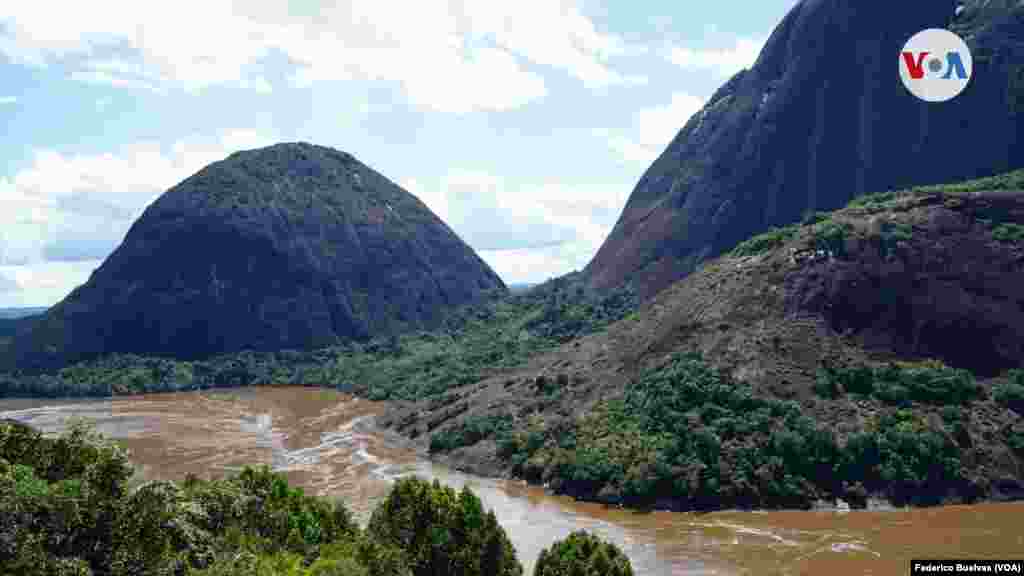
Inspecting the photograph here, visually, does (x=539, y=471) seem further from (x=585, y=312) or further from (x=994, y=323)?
(x=585, y=312)

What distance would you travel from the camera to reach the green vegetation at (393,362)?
350 ft

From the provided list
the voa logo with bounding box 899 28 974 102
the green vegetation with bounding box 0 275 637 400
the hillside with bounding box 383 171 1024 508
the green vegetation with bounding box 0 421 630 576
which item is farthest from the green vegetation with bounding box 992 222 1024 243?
the green vegetation with bounding box 0 421 630 576

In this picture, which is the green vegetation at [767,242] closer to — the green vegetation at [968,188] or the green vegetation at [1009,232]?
the green vegetation at [968,188]

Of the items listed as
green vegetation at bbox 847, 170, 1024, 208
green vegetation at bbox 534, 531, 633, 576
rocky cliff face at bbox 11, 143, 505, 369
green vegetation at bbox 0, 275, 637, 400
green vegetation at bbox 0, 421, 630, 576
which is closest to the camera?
green vegetation at bbox 0, 421, 630, 576

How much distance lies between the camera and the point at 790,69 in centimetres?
12162

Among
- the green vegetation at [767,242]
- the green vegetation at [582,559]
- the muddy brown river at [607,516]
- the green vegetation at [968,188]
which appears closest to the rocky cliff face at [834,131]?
the green vegetation at [968,188]

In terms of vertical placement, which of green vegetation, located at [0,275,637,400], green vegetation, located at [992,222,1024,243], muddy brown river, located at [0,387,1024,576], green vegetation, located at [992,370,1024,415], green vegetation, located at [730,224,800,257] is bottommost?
muddy brown river, located at [0,387,1024,576]

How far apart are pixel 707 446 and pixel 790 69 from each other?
81399 millimetres

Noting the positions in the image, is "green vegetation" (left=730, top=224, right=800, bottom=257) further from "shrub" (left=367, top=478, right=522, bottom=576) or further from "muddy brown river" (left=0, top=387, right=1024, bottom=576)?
"shrub" (left=367, top=478, right=522, bottom=576)

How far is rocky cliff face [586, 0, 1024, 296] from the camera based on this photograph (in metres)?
104

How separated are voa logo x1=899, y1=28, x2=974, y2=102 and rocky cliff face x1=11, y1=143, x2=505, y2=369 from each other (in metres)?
89.9

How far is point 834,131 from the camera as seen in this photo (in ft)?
382

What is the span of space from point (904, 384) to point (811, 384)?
21.0ft

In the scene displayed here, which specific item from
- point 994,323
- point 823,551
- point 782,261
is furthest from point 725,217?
point 823,551
